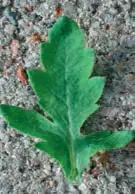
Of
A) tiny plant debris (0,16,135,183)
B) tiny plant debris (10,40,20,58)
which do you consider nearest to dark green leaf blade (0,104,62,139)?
tiny plant debris (0,16,135,183)

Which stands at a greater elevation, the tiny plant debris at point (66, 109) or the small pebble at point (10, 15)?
the small pebble at point (10, 15)

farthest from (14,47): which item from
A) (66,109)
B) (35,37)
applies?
(66,109)

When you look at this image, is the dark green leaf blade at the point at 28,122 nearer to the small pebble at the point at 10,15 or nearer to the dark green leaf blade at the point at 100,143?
the dark green leaf blade at the point at 100,143

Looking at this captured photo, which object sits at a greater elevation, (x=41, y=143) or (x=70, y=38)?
(x=70, y=38)

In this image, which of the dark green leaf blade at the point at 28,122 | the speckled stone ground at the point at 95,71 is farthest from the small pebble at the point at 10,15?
the dark green leaf blade at the point at 28,122

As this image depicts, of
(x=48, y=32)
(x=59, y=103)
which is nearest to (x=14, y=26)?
(x=48, y=32)

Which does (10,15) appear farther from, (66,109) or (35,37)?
(66,109)

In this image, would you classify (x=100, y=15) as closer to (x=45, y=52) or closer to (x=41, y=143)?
(x=45, y=52)

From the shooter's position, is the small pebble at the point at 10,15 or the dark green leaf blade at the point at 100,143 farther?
the small pebble at the point at 10,15
